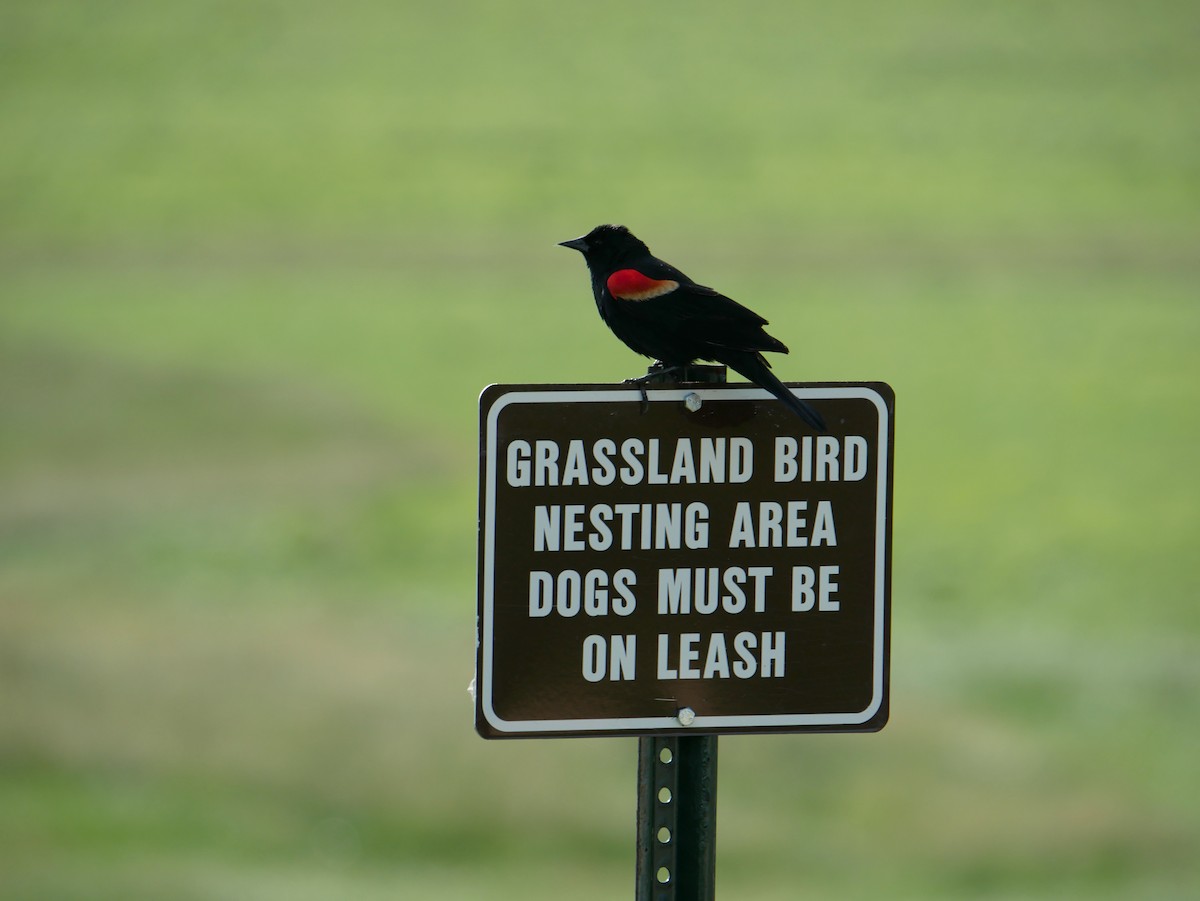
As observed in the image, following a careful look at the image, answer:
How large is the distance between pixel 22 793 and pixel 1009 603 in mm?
10991

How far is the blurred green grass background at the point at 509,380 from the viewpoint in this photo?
36.2 feet

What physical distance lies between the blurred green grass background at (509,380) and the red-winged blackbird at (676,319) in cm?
603

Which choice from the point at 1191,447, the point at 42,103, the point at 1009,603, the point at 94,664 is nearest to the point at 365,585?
the point at 94,664

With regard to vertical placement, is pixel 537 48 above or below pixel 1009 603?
above

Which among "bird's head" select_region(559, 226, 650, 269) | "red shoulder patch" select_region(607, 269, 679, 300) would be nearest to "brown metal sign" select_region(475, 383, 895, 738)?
"red shoulder patch" select_region(607, 269, 679, 300)

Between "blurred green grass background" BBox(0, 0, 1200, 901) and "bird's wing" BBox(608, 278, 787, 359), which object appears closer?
"bird's wing" BBox(608, 278, 787, 359)

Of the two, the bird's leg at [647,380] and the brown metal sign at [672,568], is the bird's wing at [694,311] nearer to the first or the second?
the bird's leg at [647,380]

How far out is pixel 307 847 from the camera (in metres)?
10.9

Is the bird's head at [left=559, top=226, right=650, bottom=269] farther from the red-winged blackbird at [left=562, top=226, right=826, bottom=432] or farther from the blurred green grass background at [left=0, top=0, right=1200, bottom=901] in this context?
the blurred green grass background at [left=0, top=0, right=1200, bottom=901]

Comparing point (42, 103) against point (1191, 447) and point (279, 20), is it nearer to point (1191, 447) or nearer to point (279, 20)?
point (279, 20)

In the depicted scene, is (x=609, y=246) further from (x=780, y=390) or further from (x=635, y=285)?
A: (x=780, y=390)

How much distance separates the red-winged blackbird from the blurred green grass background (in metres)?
6.03

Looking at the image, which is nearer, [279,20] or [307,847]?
[307,847]

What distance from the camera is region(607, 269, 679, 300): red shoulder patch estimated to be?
393 cm
